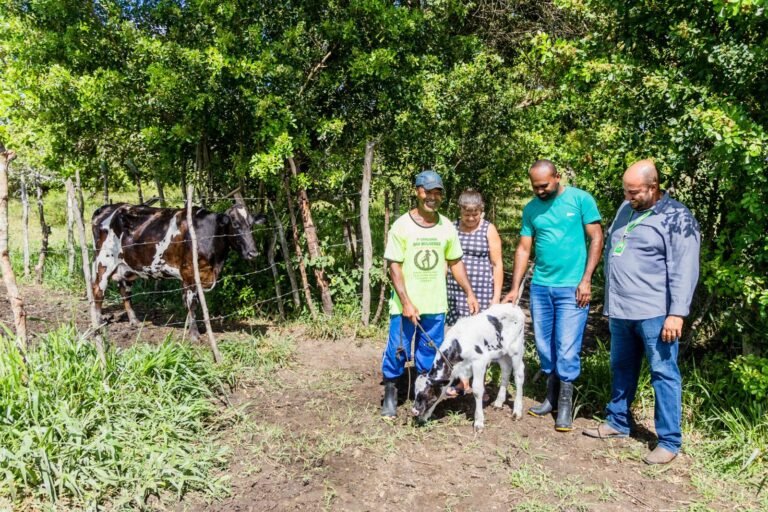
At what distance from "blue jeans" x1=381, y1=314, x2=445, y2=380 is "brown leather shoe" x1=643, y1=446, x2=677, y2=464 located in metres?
1.71

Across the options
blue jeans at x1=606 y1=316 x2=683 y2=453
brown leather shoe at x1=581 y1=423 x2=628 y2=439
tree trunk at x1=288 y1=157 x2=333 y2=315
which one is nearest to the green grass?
tree trunk at x1=288 y1=157 x2=333 y2=315

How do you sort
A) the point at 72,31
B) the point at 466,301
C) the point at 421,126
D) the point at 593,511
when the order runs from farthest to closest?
the point at 421,126, the point at 72,31, the point at 466,301, the point at 593,511

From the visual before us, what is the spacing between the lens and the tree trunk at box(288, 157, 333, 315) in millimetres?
6656

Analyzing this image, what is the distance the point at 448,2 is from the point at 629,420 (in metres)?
5.30

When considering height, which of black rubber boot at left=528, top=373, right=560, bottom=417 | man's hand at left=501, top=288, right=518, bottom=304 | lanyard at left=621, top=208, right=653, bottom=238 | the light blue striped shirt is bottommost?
black rubber boot at left=528, top=373, right=560, bottom=417

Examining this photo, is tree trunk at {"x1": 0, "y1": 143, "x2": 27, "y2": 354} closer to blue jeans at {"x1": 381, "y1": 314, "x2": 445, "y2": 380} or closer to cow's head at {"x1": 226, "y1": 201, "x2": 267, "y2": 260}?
cow's head at {"x1": 226, "y1": 201, "x2": 267, "y2": 260}

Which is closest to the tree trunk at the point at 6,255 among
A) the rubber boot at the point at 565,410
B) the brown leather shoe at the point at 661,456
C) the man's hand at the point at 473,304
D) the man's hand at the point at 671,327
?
the man's hand at the point at 473,304

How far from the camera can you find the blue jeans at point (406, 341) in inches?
174

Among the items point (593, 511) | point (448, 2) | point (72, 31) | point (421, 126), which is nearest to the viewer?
point (593, 511)

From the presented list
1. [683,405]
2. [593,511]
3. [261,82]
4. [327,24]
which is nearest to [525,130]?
[327,24]

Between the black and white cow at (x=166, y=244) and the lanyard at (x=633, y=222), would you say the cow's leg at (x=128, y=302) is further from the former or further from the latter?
the lanyard at (x=633, y=222)

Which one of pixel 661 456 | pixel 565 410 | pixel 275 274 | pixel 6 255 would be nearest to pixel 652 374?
pixel 661 456

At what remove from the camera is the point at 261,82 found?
5766mm

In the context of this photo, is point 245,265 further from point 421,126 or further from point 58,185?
point 58,185
